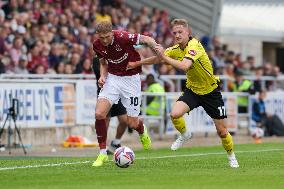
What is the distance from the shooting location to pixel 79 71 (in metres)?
27.5

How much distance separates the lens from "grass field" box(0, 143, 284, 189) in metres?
13.3

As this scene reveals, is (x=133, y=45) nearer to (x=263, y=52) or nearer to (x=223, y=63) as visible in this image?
(x=223, y=63)

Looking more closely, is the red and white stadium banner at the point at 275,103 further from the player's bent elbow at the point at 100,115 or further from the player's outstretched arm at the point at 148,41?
the player's bent elbow at the point at 100,115

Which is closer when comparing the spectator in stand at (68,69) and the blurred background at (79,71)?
the blurred background at (79,71)

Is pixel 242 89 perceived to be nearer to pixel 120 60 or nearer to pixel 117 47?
pixel 120 60

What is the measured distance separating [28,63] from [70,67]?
117 cm

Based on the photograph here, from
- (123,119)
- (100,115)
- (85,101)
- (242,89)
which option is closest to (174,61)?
(100,115)

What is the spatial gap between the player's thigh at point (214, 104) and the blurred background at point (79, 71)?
194 inches

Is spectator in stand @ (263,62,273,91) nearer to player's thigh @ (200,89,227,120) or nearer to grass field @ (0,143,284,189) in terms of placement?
grass field @ (0,143,284,189)

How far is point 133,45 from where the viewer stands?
17375 mm

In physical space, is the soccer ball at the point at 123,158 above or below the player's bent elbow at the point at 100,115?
below

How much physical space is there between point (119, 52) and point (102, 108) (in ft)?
3.56

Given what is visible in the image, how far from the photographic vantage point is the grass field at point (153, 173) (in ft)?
43.7

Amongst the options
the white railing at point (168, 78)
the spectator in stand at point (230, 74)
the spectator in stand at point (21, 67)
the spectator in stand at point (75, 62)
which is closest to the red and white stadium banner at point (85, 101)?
the white railing at point (168, 78)
